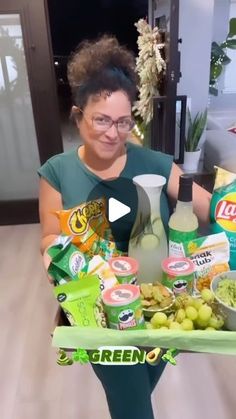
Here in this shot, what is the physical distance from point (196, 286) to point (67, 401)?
962 mm

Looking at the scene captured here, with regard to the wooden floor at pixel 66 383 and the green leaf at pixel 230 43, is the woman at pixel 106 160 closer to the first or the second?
the wooden floor at pixel 66 383

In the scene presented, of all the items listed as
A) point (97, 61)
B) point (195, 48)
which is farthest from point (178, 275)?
point (195, 48)

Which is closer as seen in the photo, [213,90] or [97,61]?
[97,61]

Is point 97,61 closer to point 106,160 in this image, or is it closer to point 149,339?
point 106,160

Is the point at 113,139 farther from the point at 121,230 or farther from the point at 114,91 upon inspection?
the point at 121,230

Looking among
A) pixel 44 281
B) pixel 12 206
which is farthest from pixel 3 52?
pixel 44 281

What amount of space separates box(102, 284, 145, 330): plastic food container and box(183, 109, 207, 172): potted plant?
68.4 inches

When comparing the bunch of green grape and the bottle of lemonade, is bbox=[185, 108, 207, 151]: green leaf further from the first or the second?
the bunch of green grape

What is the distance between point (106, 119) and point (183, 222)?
0.24 meters

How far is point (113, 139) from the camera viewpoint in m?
0.66

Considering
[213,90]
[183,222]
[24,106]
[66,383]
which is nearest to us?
[183,222]

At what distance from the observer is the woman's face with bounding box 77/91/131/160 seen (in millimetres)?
638
